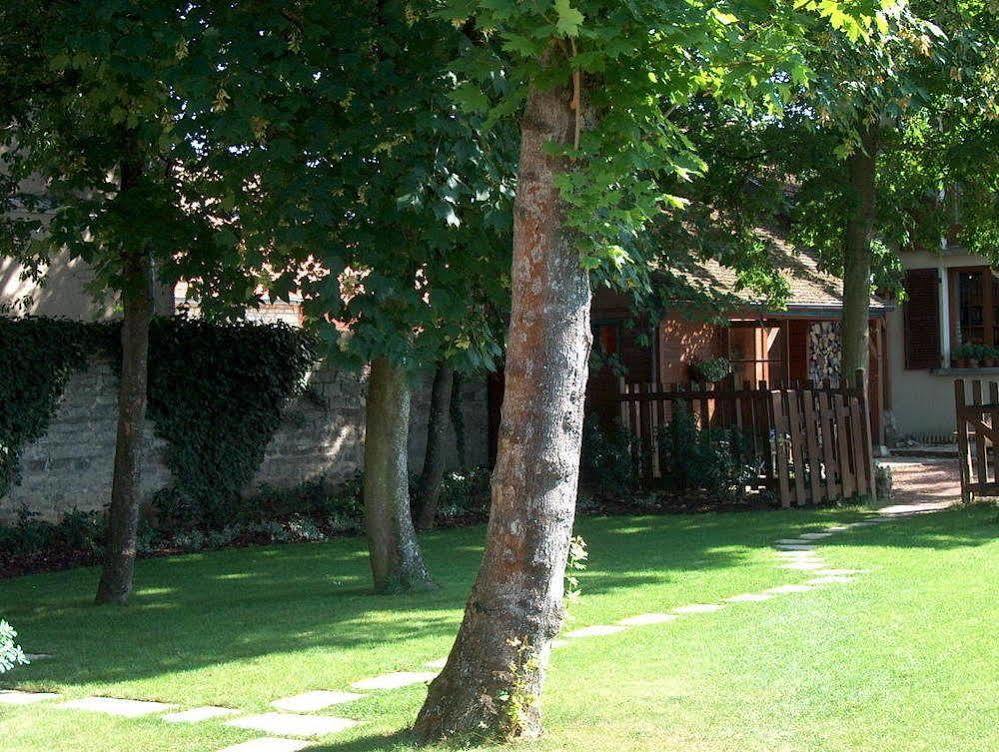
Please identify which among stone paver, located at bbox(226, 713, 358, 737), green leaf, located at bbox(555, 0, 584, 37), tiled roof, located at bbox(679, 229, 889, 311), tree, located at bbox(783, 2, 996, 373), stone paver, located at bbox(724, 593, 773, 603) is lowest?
stone paver, located at bbox(226, 713, 358, 737)

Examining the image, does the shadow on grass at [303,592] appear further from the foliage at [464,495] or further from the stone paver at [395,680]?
the foliage at [464,495]

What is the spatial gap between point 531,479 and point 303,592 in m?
5.84

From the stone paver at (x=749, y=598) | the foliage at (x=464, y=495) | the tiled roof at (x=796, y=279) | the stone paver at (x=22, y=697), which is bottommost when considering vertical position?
the stone paver at (x=22, y=697)

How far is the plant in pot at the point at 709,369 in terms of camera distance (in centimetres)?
2253

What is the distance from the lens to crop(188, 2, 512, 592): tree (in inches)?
345

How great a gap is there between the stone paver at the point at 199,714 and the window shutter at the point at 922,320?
2344 centimetres

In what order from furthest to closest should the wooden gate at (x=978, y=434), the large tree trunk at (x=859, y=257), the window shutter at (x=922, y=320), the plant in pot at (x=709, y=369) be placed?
the window shutter at (x=922, y=320) → the plant in pot at (x=709, y=369) → the large tree trunk at (x=859, y=257) → the wooden gate at (x=978, y=434)

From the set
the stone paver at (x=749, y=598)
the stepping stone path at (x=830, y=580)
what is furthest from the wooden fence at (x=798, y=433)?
the stone paver at (x=749, y=598)

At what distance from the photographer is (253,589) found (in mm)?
11258

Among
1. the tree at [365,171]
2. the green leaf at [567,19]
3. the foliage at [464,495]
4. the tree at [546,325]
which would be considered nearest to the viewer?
the green leaf at [567,19]

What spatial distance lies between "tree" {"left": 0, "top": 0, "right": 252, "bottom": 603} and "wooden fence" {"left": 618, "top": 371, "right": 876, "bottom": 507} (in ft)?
27.3

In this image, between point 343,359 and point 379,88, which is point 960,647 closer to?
point 343,359

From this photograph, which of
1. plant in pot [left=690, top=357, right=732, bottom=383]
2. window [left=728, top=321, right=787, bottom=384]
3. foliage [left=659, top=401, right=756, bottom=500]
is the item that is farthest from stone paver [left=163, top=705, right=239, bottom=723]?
window [left=728, top=321, right=787, bottom=384]

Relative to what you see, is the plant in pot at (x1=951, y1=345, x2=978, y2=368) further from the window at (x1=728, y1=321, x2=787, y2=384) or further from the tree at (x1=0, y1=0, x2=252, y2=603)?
the tree at (x1=0, y1=0, x2=252, y2=603)
